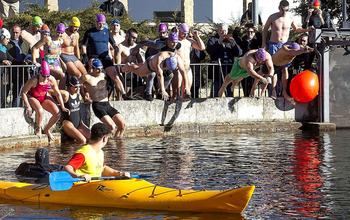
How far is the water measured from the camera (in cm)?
1127

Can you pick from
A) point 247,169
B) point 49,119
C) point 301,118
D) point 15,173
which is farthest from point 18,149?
point 301,118

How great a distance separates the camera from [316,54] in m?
21.7

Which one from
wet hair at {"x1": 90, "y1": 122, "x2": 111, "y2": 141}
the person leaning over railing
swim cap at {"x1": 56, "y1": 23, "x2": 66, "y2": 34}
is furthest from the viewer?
swim cap at {"x1": 56, "y1": 23, "x2": 66, "y2": 34}

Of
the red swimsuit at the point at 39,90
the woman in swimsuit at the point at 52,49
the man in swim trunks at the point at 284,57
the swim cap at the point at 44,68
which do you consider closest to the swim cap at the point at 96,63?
the woman in swimsuit at the point at 52,49

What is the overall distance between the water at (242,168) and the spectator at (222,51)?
1.66m

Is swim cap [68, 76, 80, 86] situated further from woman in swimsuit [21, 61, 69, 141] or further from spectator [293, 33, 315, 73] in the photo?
spectator [293, 33, 315, 73]

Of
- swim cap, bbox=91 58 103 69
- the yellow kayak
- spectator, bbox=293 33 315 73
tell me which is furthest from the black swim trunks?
the yellow kayak

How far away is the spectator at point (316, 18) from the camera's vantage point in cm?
2150

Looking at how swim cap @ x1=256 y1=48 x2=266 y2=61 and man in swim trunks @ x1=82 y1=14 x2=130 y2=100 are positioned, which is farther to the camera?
swim cap @ x1=256 y1=48 x2=266 y2=61

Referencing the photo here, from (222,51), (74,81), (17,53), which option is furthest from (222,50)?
(17,53)

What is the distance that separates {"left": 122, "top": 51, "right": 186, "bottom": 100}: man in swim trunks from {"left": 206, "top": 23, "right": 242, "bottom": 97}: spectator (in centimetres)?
Answer: 161

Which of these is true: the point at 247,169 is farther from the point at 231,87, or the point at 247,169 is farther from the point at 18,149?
the point at 231,87

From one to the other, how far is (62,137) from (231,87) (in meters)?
4.75

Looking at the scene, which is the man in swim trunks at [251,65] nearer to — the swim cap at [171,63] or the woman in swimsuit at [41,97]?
the swim cap at [171,63]
